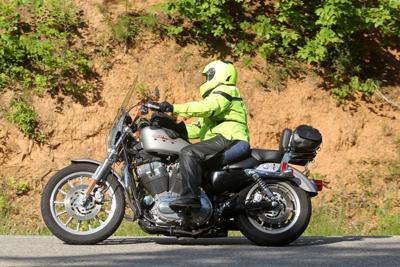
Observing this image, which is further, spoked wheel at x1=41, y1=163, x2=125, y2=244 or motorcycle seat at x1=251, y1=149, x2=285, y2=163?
motorcycle seat at x1=251, y1=149, x2=285, y2=163

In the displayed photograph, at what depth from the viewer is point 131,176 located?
892cm

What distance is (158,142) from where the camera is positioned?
8.83 m

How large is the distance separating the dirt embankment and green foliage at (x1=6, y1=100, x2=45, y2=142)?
11 centimetres

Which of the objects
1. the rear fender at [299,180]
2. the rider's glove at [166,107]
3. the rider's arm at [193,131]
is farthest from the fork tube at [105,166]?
the rear fender at [299,180]

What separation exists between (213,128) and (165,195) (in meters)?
0.92

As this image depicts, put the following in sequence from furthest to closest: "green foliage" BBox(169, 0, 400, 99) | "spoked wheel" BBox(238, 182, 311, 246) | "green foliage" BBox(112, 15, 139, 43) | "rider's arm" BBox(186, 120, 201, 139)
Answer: "green foliage" BBox(112, 15, 139, 43)
"green foliage" BBox(169, 0, 400, 99)
"rider's arm" BBox(186, 120, 201, 139)
"spoked wheel" BBox(238, 182, 311, 246)

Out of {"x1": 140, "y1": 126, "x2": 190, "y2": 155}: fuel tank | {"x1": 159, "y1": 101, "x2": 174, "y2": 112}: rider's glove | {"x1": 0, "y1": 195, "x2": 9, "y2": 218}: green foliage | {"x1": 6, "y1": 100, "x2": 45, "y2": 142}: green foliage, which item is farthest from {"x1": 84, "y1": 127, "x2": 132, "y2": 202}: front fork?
{"x1": 6, "y1": 100, "x2": 45, "y2": 142}: green foliage

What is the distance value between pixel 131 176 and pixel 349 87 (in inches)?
297

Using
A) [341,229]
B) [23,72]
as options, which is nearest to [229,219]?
[341,229]

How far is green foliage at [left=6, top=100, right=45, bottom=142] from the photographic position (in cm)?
1431

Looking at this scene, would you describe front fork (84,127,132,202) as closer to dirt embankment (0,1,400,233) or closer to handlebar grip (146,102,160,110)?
handlebar grip (146,102,160,110)

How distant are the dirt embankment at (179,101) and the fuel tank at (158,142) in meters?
5.55

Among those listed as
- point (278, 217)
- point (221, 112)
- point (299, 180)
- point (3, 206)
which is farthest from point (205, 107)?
point (3, 206)

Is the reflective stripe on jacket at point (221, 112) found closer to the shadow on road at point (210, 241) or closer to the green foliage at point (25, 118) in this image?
the shadow on road at point (210, 241)
